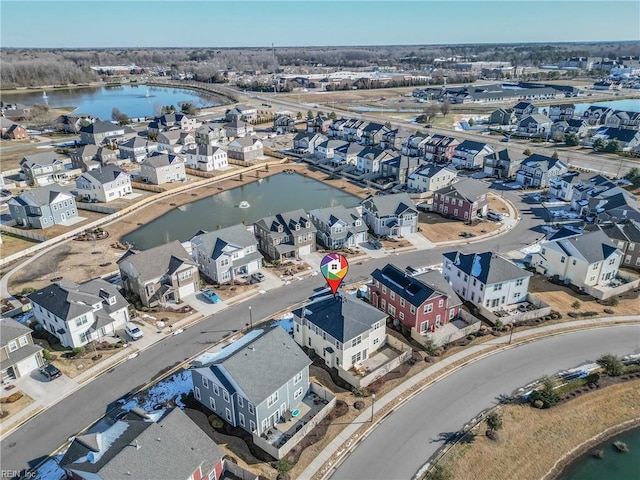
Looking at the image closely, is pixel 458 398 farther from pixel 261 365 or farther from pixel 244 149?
pixel 244 149

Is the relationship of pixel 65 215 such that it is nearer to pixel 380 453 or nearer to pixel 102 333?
pixel 102 333

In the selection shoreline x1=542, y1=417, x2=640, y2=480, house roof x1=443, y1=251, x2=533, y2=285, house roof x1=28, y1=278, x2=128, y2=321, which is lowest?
shoreline x1=542, y1=417, x2=640, y2=480

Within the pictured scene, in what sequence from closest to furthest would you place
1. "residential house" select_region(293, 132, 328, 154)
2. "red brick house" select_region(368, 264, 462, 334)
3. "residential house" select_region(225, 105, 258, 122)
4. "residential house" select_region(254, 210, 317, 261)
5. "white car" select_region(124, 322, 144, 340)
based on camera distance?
"red brick house" select_region(368, 264, 462, 334) → "white car" select_region(124, 322, 144, 340) → "residential house" select_region(254, 210, 317, 261) → "residential house" select_region(293, 132, 328, 154) → "residential house" select_region(225, 105, 258, 122)

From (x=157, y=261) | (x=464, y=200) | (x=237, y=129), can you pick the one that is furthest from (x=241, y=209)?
(x=237, y=129)

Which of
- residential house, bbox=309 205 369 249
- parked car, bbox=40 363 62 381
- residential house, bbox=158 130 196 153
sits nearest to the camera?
parked car, bbox=40 363 62 381

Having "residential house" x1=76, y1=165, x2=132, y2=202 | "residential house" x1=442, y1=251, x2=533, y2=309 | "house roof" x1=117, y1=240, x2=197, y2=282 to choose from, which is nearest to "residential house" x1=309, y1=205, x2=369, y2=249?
"residential house" x1=442, y1=251, x2=533, y2=309

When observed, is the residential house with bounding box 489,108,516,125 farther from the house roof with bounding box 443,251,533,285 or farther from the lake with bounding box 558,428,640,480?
the lake with bounding box 558,428,640,480

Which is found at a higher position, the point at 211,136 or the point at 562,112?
the point at 562,112
